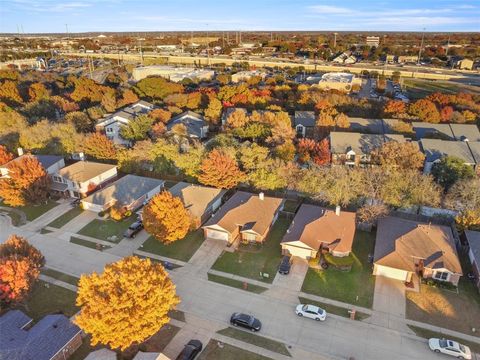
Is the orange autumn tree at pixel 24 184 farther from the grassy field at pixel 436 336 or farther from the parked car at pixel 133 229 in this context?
the grassy field at pixel 436 336

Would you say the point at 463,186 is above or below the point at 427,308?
above

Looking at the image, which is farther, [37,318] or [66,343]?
[37,318]

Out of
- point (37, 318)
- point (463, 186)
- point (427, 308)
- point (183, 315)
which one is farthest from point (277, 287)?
point (463, 186)

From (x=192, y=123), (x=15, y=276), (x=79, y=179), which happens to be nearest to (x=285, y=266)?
(x=15, y=276)

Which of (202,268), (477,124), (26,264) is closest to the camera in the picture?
(26,264)

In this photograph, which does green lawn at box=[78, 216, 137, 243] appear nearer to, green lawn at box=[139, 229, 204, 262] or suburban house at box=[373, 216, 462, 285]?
green lawn at box=[139, 229, 204, 262]

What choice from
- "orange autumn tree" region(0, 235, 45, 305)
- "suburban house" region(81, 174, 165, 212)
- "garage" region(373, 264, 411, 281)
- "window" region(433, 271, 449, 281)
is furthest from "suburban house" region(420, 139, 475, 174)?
"orange autumn tree" region(0, 235, 45, 305)

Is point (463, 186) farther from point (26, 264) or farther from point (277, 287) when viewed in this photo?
point (26, 264)
